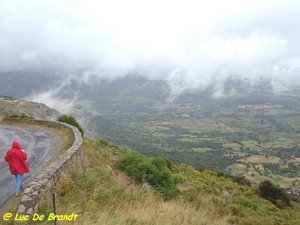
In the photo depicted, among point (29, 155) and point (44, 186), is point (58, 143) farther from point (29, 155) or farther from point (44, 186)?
point (44, 186)

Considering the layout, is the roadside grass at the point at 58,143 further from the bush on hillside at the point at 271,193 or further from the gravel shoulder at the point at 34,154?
the bush on hillside at the point at 271,193

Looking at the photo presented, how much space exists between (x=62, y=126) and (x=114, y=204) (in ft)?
57.4

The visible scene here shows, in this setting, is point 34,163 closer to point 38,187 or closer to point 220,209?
point 38,187

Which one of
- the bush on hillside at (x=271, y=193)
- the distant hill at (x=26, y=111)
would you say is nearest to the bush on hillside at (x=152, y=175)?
the bush on hillside at (x=271, y=193)

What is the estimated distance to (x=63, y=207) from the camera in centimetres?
783

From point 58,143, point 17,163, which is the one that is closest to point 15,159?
point 17,163

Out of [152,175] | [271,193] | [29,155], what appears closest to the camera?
[29,155]

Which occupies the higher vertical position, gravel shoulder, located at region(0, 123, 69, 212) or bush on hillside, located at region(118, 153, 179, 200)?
gravel shoulder, located at region(0, 123, 69, 212)

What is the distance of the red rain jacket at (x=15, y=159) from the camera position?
9.34 meters

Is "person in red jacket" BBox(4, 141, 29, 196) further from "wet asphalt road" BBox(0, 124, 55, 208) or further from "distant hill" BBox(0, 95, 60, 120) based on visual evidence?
"distant hill" BBox(0, 95, 60, 120)

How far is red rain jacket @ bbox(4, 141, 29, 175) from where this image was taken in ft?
Result: 30.7

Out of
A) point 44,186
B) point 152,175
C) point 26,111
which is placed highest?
point 44,186

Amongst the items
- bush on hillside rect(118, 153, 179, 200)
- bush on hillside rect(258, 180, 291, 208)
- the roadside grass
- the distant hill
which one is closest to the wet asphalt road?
the roadside grass

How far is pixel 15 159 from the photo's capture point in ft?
31.1
